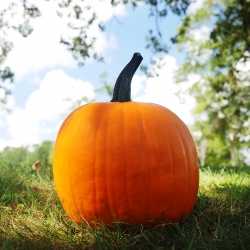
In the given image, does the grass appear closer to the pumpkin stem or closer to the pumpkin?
the pumpkin

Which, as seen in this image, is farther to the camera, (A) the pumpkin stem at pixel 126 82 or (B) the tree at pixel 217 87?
(B) the tree at pixel 217 87

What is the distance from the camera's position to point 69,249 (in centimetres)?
189

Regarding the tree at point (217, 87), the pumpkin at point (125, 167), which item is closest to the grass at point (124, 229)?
the pumpkin at point (125, 167)

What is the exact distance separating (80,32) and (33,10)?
4.01ft

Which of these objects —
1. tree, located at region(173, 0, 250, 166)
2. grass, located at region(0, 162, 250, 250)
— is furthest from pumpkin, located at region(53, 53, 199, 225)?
tree, located at region(173, 0, 250, 166)

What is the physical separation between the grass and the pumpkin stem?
3.26ft

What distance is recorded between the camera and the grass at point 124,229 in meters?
1.91

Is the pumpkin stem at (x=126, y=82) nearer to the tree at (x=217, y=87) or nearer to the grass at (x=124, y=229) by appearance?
the grass at (x=124, y=229)

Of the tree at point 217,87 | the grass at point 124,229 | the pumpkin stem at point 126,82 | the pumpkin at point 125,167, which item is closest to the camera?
the grass at point 124,229

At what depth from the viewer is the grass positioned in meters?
1.91

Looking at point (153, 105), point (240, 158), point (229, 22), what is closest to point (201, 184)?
point (153, 105)

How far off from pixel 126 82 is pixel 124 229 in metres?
1.12

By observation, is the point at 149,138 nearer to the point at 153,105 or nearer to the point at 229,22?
the point at 153,105

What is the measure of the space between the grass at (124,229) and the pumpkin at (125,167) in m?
0.12
